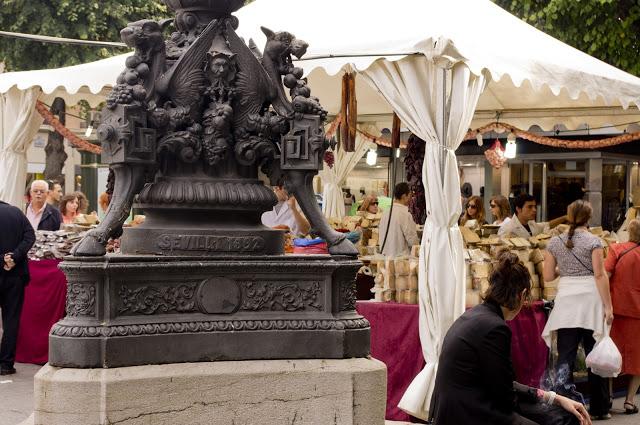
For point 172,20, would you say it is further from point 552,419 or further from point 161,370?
point 552,419

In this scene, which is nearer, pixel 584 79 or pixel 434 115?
pixel 434 115

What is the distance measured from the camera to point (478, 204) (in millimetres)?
13594

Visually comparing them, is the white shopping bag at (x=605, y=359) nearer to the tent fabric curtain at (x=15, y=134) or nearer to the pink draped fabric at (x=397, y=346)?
the pink draped fabric at (x=397, y=346)

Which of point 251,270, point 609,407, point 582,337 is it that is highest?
point 251,270

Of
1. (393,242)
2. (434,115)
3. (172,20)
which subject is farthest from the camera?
(393,242)

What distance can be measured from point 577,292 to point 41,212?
21.2 feet

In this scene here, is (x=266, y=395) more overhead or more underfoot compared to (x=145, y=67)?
more underfoot

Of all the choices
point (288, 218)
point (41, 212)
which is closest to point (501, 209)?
point (288, 218)

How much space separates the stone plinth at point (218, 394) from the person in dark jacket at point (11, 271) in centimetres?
640

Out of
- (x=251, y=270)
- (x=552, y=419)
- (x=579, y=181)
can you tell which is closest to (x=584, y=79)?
(x=552, y=419)

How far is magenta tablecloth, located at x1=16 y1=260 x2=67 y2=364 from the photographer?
11922 mm

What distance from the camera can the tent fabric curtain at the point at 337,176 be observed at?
17359 mm

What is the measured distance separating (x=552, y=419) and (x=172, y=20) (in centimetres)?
275

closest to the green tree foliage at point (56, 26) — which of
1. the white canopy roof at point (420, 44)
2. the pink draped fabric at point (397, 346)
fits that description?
the white canopy roof at point (420, 44)
